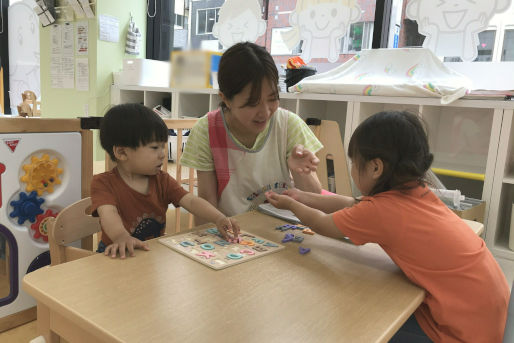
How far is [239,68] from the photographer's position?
Answer: 100 centimetres

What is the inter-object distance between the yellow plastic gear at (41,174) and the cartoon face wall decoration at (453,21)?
1857 mm

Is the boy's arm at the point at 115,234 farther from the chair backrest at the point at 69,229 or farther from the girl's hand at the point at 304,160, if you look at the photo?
the girl's hand at the point at 304,160

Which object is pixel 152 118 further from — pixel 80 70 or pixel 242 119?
pixel 80 70

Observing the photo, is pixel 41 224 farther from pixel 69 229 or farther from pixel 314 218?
pixel 314 218

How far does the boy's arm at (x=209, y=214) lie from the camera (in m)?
0.89

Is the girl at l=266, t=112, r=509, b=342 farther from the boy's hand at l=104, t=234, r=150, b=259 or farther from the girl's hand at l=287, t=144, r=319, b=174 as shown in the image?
the boy's hand at l=104, t=234, r=150, b=259

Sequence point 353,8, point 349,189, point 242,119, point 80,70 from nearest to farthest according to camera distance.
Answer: point 242,119
point 349,189
point 353,8
point 80,70

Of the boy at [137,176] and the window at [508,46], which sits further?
the window at [508,46]

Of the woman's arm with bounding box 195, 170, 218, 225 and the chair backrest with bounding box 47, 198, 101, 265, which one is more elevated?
the woman's arm with bounding box 195, 170, 218, 225

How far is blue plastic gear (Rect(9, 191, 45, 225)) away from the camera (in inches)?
50.8

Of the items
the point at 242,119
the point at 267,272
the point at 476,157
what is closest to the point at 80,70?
the point at 242,119

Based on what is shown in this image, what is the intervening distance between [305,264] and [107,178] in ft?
2.07

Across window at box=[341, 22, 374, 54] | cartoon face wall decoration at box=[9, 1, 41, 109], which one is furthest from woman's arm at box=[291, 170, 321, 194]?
cartoon face wall decoration at box=[9, 1, 41, 109]

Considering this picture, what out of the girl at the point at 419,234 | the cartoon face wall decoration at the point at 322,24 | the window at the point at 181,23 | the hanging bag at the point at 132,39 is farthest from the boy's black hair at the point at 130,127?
the hanging bag at the point at 132,39
